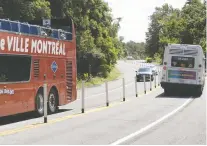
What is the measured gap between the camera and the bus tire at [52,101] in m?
16.5

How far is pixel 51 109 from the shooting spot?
16625mm

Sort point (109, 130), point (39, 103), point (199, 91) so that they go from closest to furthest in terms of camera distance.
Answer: point (109, 130) → point (39, 103) → point (199, 91)

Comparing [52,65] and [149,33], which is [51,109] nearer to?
[52,65]

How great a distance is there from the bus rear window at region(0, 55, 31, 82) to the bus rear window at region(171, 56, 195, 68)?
551 inches

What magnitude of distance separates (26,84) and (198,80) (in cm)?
1488

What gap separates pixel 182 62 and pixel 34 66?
13.9 meters

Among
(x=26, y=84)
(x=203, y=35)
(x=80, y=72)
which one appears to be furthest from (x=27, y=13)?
(x=203, y=35)

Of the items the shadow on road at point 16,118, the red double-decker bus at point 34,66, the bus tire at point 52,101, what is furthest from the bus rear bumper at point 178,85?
the shadow on road at point 16,118

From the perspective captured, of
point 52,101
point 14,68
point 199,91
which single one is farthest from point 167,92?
point 14,68

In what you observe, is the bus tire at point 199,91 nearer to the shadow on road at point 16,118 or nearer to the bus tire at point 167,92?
the bus tire at point 167,92

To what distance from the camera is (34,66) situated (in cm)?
1491

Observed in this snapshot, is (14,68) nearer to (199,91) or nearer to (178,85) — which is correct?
(178,85)

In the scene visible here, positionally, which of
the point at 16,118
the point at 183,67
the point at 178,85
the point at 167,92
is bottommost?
the point at 167,92

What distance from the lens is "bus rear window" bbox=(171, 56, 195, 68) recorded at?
87.1 ft
